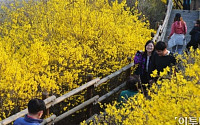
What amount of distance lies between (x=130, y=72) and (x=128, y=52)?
1033 mm

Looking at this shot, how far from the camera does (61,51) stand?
6.88 m

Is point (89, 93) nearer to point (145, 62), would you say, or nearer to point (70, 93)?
point (70, 93)

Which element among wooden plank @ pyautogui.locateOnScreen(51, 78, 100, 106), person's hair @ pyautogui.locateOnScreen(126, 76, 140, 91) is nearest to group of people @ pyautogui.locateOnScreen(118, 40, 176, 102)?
person's hair @ pyautogui.locateOnScreen(126, 76, 140, 91)

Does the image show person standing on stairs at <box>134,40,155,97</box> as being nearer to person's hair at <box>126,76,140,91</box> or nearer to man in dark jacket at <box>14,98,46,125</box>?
person's hair at <box>126,76,140,91</box>

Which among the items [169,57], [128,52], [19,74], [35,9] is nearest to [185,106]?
[169,57]

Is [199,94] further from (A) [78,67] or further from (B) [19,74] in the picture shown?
(A) [78,67]

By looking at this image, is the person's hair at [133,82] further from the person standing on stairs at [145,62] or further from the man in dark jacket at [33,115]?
the man in dark jacket at [33,115]

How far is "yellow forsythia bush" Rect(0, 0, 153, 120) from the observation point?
19.0 feet

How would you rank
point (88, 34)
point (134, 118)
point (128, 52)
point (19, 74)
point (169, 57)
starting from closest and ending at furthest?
point (134, 118) → point (169, 57) → point (19, 74) → point (128, 52) → point (88, 34)

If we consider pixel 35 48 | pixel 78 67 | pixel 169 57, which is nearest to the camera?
pixel 169 57

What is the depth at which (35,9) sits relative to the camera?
10.5 meters

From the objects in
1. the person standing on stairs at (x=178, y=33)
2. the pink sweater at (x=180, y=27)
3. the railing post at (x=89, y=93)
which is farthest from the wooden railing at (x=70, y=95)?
the pink sweater at (x=180, y=27)

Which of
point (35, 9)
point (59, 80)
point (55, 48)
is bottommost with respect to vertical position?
point (59, 80)

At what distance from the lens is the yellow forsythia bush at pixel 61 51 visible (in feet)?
19.0
